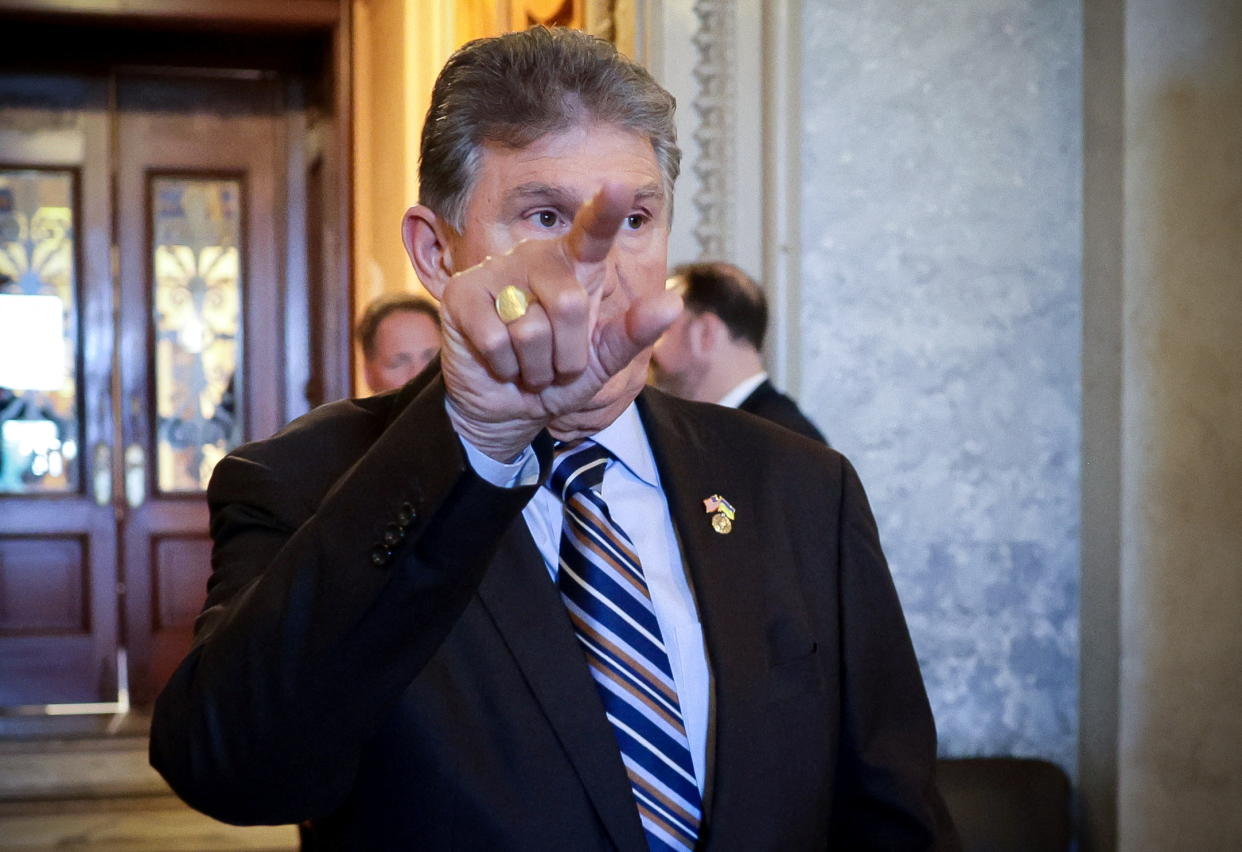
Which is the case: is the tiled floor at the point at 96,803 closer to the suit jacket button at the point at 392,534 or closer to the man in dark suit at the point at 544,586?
the man in dark suit at the point at 544,586

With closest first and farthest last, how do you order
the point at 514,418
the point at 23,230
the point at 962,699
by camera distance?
the point at 514,418
the point at 962,699
the point at 23,230

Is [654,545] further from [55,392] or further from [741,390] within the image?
[55,392]

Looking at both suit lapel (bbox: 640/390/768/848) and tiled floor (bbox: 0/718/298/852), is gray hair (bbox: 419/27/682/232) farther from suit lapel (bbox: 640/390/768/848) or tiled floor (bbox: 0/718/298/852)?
tiled floor (bbox: 0/718/298/852)

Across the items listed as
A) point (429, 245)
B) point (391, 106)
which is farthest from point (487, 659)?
point (391, 106)

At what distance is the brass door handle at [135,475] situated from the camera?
5.54 meters

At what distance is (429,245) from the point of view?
3.88 ft

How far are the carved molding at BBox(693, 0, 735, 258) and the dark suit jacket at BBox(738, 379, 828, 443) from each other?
1.13 feet

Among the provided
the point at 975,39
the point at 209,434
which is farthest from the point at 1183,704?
the point at 209,434

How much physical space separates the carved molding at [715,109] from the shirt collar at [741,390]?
0.98ft

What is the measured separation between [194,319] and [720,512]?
488 cm

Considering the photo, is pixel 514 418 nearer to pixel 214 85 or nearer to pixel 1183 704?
pixel 1183 704

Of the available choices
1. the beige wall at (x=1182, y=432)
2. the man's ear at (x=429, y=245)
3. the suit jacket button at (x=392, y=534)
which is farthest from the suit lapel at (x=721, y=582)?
the beige wall at (x=1182, y=432)

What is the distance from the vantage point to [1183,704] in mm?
2449

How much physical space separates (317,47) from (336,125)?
68 centimetres
